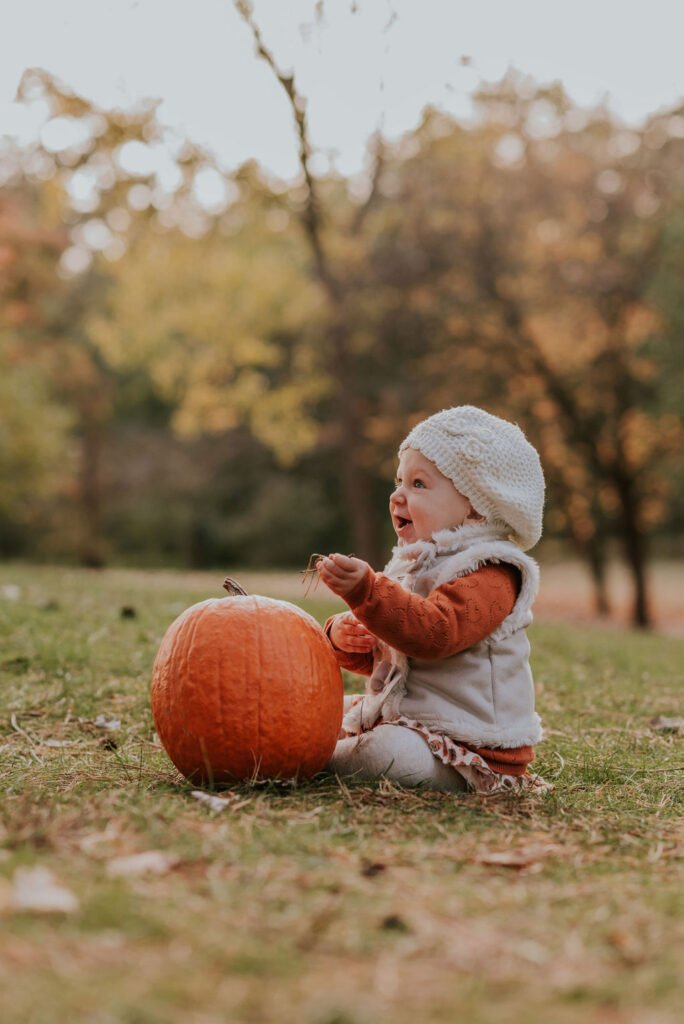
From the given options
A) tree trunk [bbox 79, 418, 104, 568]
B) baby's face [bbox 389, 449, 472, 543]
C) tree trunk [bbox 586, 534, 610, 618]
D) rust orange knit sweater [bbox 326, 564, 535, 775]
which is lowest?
tree trunk [bbox 586, 534, 610, 618]

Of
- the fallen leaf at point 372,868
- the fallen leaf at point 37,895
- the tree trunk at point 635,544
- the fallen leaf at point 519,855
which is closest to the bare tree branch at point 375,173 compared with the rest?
the tree trunk at point 635,544

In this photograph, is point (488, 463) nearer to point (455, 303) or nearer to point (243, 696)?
point (243, 696)

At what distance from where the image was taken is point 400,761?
11.1 ft

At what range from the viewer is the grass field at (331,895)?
1.74 meters

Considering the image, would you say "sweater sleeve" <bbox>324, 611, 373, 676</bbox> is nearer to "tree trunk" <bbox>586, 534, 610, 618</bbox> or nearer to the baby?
the baby

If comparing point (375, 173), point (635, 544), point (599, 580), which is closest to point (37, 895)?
point (375, 173)

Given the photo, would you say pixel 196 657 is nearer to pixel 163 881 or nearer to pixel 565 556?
pixel 163 881

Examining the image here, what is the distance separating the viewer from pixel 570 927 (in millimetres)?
2145

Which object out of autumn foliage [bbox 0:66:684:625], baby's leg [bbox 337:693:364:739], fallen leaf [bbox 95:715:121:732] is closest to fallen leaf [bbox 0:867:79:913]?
baby's leg [bbox 337:693:364:739]

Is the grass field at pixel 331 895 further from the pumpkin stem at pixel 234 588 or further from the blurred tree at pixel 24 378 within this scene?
the blurred tree at pixel 24 378

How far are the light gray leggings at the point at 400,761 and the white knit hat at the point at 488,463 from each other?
2.65 ft

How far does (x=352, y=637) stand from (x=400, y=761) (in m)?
0.55

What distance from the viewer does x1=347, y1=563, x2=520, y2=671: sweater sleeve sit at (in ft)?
10.6

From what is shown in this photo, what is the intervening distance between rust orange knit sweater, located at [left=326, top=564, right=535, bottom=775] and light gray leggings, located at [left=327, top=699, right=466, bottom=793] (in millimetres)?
138
